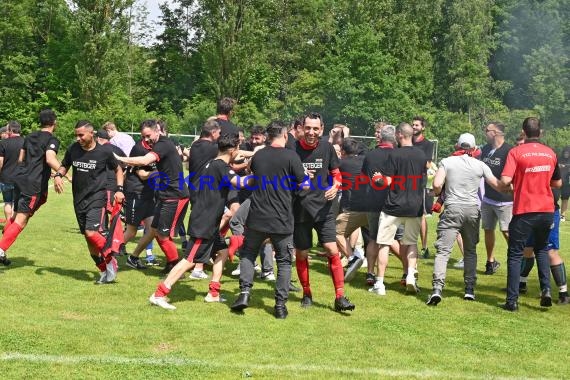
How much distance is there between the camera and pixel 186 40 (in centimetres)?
4903

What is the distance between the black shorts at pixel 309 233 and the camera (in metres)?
7.51

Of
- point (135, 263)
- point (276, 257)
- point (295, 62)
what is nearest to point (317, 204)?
point (276, 257)

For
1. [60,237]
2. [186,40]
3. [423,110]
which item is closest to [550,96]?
[423,110]

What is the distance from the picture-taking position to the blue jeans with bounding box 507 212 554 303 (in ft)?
25.0

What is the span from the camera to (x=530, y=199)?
7578 millimetres

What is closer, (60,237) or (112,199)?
(112,199)

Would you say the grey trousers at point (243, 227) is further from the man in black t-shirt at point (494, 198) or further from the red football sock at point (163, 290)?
the man in black t-shirt at point (494, 198)

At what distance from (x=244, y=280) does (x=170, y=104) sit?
132 feet

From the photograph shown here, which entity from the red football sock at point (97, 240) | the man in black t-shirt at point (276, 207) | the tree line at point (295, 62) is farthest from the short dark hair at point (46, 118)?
the tree line at point (295, 62)

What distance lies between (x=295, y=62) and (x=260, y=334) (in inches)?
1737

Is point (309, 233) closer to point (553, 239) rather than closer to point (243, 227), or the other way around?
point (243, 227)

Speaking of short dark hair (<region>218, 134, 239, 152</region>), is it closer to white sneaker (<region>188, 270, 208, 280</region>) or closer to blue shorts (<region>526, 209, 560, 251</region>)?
white sneaker (<region>188, 270, 208, 280</region>)

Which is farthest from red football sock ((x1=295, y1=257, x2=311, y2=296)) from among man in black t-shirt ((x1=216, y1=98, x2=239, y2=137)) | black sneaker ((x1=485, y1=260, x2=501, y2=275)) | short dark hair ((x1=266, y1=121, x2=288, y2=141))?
black sneaker ((x1=485, y1=260, x2=501, y2=275))

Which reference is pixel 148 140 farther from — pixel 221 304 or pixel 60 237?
pixel 60 237
